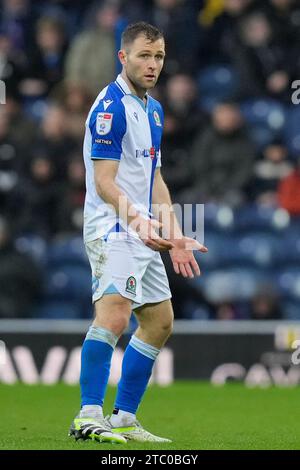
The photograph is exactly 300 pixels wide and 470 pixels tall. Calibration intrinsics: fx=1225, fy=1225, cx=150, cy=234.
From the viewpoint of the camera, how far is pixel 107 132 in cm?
607

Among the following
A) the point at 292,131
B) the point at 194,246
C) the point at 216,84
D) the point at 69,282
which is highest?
the point at 216,84

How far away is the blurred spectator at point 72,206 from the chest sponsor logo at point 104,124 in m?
5.81

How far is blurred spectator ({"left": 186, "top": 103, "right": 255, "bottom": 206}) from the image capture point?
1187 centimetres

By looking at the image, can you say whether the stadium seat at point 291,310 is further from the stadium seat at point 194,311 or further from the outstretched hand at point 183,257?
the outstretched hand at point 183,257

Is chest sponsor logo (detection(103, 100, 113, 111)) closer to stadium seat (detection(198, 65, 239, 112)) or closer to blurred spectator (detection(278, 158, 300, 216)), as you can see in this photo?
blurred spectator (detection(278, 158, 300, 216))

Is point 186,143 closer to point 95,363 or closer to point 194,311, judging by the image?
point 194,311

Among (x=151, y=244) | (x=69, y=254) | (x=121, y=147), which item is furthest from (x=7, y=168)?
(x=151, y=244)

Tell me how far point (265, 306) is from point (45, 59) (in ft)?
13.4

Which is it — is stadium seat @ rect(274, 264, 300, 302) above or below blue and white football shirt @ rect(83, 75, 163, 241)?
below

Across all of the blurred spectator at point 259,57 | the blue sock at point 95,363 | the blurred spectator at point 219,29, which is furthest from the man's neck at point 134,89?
the blurred spectator at point 219,29

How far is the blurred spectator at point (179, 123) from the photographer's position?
474 inches

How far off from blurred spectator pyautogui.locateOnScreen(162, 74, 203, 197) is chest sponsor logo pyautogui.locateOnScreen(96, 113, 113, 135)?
580cm

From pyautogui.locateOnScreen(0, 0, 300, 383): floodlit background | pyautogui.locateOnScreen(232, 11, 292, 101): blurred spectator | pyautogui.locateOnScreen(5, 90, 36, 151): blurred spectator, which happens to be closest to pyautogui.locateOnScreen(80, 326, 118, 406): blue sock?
pyautogui.locateOnScreen(0, 0, 300, 383): floodlit background
